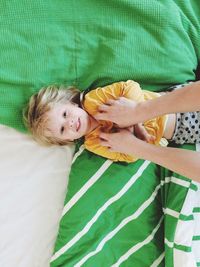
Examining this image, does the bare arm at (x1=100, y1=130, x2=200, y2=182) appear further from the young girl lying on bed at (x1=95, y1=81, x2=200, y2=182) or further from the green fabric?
the green fabric

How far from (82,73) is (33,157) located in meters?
0.33

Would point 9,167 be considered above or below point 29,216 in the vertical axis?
above

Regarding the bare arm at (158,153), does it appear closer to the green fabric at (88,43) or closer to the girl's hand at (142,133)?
the girl's hand at (142,133)

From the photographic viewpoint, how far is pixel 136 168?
4.95ft

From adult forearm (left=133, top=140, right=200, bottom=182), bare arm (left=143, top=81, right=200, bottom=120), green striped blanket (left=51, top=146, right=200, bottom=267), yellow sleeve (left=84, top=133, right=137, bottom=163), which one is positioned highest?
bare arm (left=143, top=81, right=200, bottom=120)

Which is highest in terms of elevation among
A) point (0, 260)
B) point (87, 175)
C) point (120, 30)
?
point (120, 30)

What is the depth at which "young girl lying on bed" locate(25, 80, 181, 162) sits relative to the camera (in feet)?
4.63

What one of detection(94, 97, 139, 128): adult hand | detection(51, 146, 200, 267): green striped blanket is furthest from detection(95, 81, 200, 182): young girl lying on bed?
detection(51, 146, 200, 267): green striped blanket

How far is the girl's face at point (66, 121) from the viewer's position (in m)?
1.41

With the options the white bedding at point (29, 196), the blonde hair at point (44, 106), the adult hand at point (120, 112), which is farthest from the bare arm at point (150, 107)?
the white bedding at point (29, 196)

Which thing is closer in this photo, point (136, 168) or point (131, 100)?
point (131, 100)

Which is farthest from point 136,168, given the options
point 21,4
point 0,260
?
point 21,4

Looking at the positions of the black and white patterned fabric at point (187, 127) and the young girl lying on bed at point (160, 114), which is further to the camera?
the black and white patterned fabric at point (187, 127)

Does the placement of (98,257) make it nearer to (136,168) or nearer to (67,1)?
(136,168)
